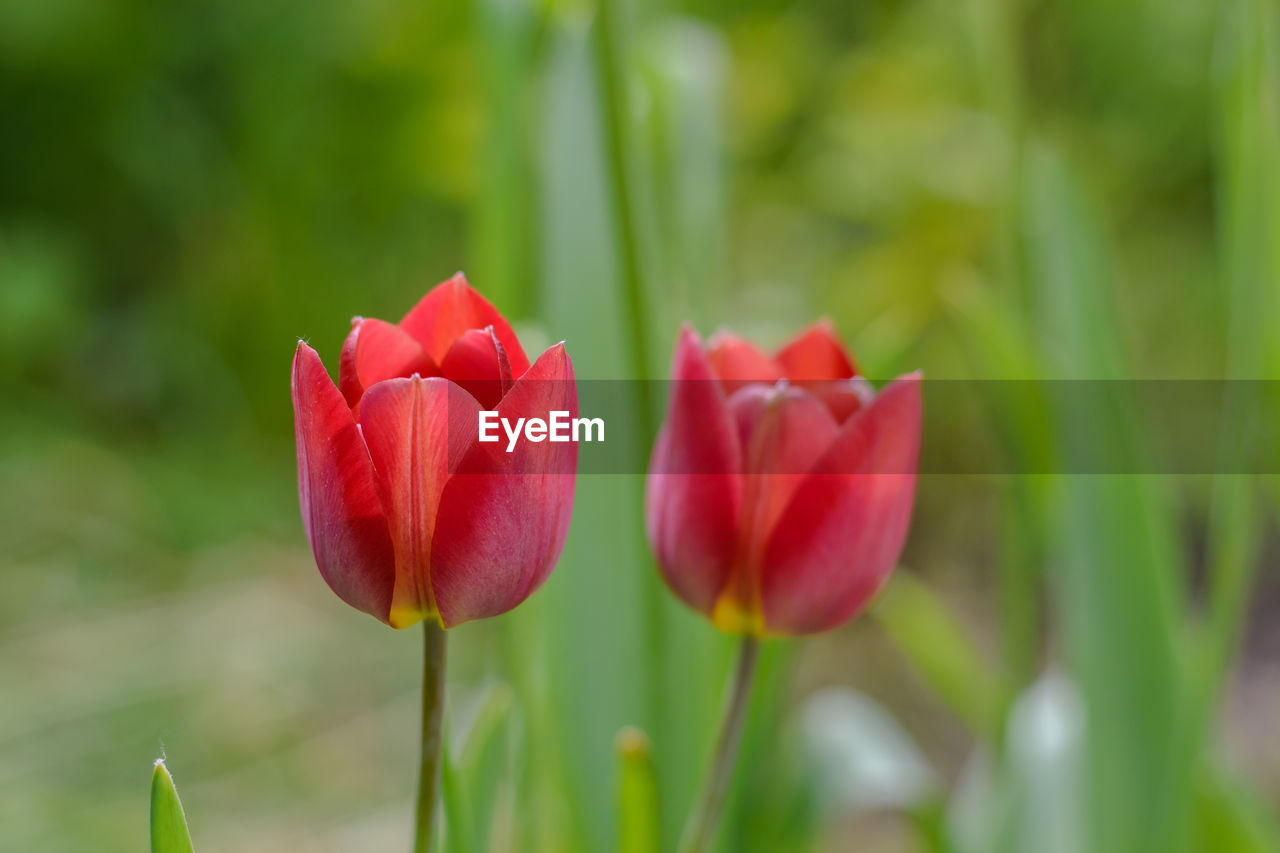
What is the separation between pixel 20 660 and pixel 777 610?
1.21m

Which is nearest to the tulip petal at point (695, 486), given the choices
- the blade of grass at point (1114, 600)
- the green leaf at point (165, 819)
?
the green leaf at point (165, 819)

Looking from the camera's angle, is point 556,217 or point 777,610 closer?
point 777,610

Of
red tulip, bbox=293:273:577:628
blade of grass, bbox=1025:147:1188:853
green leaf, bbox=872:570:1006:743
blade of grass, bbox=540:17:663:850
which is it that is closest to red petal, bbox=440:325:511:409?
red tulip, bbox=293:273:577:628

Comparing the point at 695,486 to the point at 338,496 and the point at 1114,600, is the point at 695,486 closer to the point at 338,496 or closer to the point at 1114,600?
the point at 338,496

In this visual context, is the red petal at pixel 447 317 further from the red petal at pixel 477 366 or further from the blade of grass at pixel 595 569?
the blade of grass at pixel 595 569

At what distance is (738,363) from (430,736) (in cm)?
12

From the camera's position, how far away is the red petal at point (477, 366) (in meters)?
0.18

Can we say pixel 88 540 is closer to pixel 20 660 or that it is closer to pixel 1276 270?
pixel 20 660

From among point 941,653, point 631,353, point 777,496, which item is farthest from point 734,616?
point 941,653

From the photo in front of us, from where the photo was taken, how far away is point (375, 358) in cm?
19

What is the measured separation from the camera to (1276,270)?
44cm

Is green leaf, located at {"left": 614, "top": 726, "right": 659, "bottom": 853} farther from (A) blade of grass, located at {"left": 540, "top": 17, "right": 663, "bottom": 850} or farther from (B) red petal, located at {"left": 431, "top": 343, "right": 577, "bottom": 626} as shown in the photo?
(A) blade of grass, located at {"left": 540, "top": 17, "right": 663, "bottom": 850}

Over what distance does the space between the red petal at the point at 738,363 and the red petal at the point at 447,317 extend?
0.07 meters

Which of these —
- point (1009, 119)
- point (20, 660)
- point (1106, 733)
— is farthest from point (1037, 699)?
point (20, 660)
